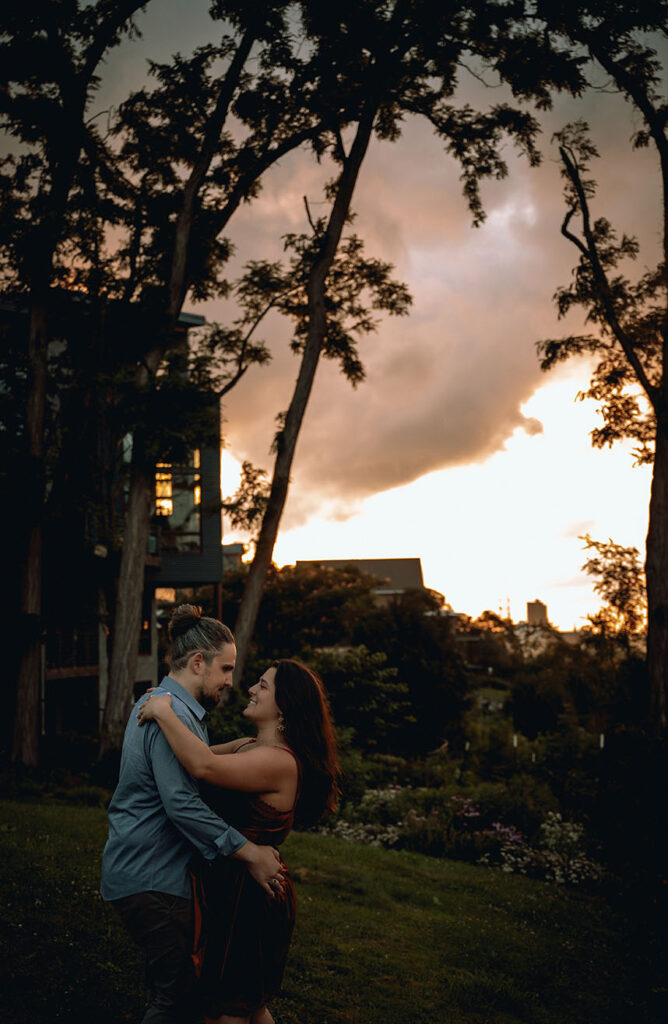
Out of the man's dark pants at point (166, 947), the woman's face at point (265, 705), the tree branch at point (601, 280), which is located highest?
the tree branch at point (601, 280)

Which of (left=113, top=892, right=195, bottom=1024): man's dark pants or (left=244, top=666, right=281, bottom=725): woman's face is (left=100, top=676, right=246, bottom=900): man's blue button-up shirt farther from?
(left=244, top=666, right=281, bottom=725): woman's face

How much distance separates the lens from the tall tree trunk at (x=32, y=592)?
1523 cm

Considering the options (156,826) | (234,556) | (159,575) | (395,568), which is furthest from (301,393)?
(395,568)

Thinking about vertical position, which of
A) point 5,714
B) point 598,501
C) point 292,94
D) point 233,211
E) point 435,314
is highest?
point 292,94

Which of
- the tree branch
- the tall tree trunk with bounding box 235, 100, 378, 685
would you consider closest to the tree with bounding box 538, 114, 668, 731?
A: the tree branch

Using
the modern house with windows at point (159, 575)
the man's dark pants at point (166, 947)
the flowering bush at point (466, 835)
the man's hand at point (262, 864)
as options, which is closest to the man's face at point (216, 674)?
the man's hand at point (262, 864)

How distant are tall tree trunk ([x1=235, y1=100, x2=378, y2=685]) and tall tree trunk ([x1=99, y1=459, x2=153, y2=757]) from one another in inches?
82.8

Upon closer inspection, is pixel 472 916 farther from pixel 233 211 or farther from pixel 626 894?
pixel 233 211

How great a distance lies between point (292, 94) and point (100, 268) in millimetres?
5987

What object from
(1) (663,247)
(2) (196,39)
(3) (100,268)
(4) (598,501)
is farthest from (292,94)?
(4) (598,501)

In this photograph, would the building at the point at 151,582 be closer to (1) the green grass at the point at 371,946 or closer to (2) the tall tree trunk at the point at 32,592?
(2) the tall tree trunk at the point at 32,592

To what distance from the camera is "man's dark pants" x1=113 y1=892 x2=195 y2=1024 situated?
10.9ft

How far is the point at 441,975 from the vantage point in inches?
275

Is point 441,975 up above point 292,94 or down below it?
below
